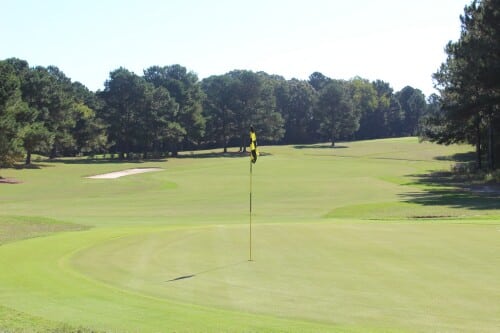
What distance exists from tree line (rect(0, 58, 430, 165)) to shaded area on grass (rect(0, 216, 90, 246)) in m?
40.3

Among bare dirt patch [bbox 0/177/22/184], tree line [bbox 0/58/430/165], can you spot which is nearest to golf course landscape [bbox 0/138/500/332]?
bare dirt patch [bbox 0/177/22/184]

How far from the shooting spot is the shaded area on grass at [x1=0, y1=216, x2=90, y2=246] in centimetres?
2031

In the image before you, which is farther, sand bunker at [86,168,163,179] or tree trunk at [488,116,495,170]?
sand bunker at [86,168,163,179]

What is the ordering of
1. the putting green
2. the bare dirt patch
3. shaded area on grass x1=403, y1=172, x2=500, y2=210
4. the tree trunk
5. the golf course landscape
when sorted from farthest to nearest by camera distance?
the tree trunk
the bare dirt patch
shaded area on grass x1=403, y1=172, x2=500, y2=210
the putting green
the golf course landscape

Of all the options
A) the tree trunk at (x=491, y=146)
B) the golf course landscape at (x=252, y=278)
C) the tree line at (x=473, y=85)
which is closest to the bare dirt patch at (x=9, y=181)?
the golf course landscape at (x=252, y=278)

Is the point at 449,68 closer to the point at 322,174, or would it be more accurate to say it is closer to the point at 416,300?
the point at 322,174

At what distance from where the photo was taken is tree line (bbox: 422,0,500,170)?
5112 centimetres

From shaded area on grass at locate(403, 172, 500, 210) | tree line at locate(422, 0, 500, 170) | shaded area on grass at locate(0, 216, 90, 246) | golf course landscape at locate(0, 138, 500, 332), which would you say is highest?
tree line at locate(422, 0, 500, 170)

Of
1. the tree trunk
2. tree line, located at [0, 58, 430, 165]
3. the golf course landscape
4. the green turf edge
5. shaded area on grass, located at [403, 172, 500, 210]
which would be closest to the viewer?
the green turf edge

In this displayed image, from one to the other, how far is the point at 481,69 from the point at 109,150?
103 meters

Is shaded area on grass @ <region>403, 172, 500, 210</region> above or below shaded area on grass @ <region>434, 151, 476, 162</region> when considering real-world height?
below

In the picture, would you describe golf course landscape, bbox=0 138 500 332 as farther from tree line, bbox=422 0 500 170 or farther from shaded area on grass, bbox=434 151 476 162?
shaded area on grass, bbox=434 151 476 162

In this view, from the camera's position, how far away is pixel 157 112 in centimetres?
10662

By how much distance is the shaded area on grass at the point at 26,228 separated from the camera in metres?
20.3
